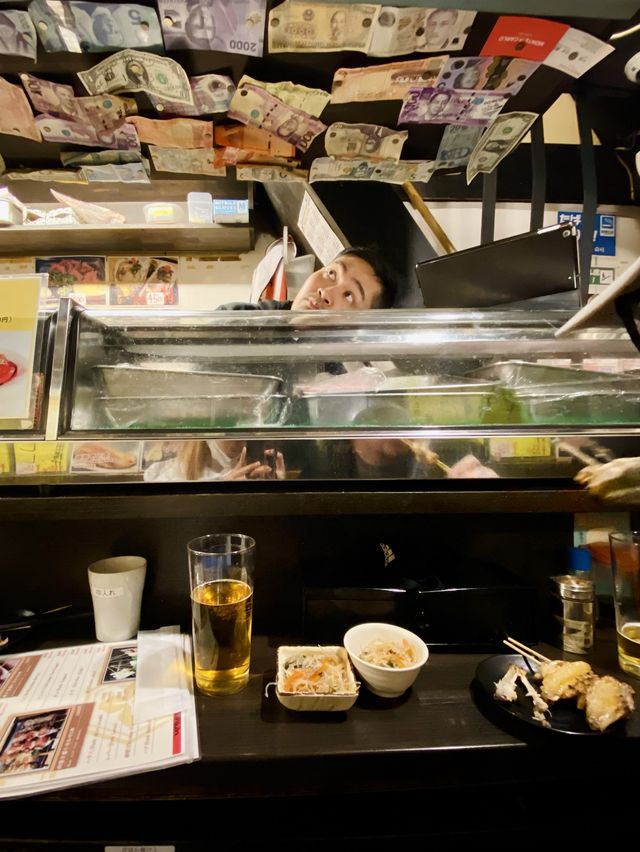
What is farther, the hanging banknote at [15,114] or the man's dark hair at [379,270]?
the man's dark hair at [379,270]

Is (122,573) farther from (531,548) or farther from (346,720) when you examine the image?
(531,548)

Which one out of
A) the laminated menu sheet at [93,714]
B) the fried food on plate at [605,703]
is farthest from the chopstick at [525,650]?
the laminated menu sheet at [93,714]

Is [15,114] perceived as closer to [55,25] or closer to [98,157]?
[98,157]

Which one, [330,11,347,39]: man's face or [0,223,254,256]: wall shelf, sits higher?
[0,223,254,256]: wall shelf

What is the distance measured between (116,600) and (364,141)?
156cm

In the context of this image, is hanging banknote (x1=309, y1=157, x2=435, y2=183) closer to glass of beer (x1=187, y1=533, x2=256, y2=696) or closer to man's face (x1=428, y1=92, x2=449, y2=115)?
man's face (x1=428, y1=92, x2=449, y2=115)

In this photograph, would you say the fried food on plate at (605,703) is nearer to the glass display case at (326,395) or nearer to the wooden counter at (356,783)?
the wooden counter at (356,783)

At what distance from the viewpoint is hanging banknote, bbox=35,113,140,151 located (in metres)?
1.26

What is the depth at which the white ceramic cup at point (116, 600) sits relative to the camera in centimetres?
106

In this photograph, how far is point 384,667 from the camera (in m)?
0.89

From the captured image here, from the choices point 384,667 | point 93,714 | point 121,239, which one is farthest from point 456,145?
point 121,239

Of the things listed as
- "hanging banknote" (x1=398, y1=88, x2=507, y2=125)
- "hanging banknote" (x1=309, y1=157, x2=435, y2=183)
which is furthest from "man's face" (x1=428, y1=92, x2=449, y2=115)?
"hanging banknote" (x1=309, y1=157, x2=435, y2=183)

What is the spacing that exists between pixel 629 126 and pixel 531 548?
2.80 meters

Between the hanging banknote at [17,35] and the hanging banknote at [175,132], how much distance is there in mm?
267
